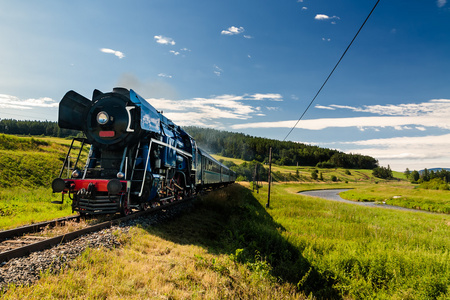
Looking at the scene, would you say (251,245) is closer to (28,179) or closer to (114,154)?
(114,154)

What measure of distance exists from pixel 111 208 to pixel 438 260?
35.0ft

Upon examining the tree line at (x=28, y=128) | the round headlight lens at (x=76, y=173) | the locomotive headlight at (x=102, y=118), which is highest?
the tree line at (x=28, y=128)

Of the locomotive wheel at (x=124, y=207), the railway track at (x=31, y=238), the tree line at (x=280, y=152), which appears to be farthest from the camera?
the tree line at (x=280, y=152)

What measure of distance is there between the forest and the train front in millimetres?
74926

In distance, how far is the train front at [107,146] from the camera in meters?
8.30

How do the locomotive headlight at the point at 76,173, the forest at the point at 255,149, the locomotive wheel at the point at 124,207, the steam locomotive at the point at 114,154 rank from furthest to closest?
the forest at the point at 255,149
the locomotive headlight at the point at 76,173
the locomotive wheel at the point at 124,207
the steam locomotive at the point at 114,154

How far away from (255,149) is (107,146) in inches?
4687

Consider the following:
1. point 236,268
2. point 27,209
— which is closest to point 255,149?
point 27,209

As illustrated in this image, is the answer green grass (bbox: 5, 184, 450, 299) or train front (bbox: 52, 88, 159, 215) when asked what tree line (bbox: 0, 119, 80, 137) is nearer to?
train front (bbox: 52, 88, 159, 215)

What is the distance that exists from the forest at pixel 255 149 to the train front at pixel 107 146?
74.9 m

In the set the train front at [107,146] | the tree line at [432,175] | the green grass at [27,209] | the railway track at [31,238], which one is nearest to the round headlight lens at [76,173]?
the train front at [107,146]

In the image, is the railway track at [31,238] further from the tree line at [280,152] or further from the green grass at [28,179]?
the tree line at [280,152]

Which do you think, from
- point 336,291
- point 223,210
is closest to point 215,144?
point 223,210

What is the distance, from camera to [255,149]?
127 meters
